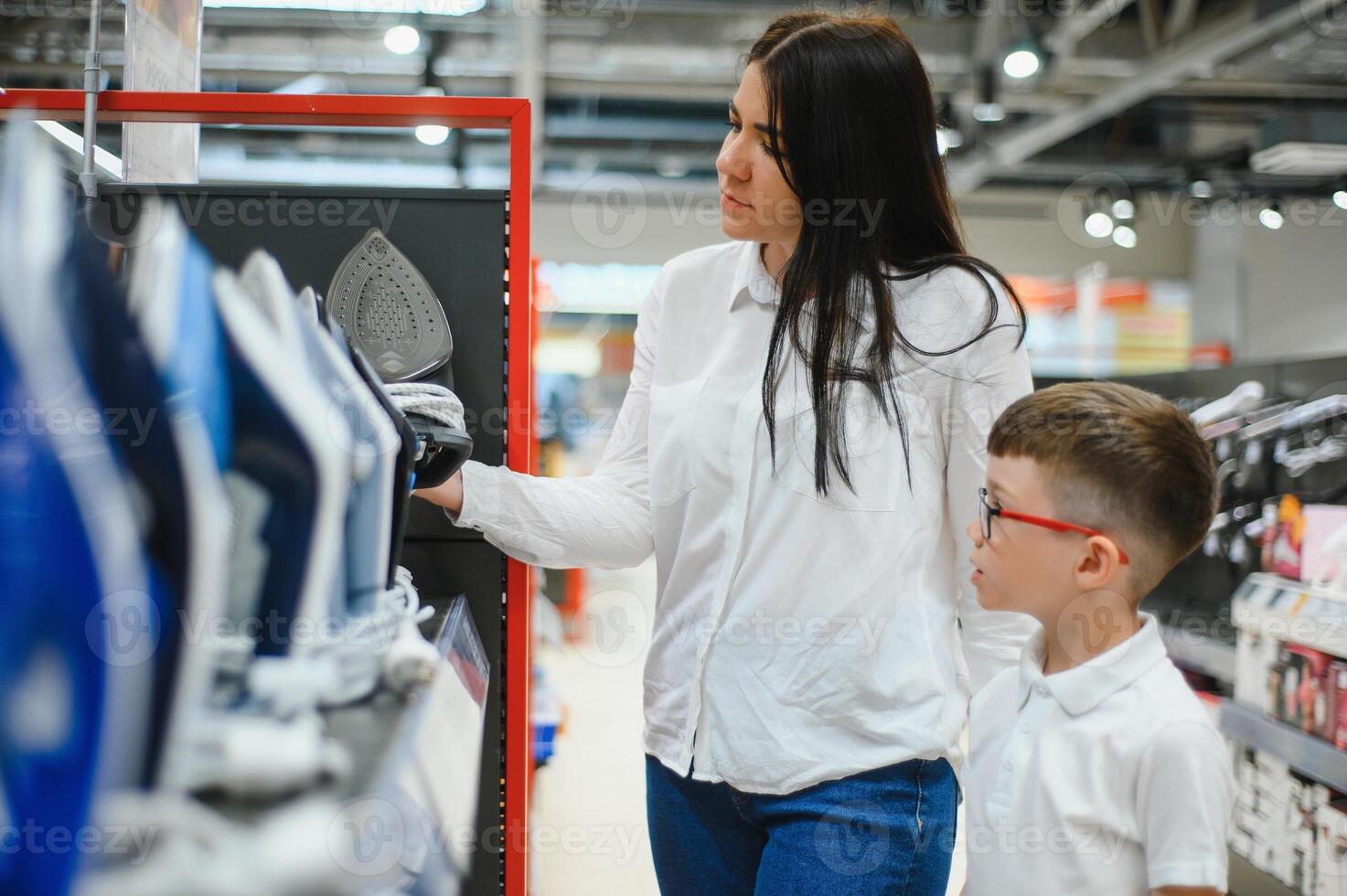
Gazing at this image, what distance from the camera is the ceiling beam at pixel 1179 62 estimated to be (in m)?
4.99

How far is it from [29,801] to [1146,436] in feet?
3.71

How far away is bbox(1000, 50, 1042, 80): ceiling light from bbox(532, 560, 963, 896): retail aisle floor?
3023 mm

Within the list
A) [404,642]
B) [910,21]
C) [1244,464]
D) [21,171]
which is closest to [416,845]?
[404,642]

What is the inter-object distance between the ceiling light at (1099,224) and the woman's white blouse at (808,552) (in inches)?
278

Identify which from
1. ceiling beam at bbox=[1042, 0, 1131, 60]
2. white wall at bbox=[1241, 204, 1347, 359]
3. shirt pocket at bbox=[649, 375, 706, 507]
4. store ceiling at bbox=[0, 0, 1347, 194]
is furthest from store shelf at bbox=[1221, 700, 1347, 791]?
white wall at bbox=[1241, 204, 1347, 359]

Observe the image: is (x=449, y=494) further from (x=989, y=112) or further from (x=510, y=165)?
(x=989, y=112)

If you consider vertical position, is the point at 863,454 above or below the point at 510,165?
below

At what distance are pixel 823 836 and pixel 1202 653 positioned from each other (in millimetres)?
3105

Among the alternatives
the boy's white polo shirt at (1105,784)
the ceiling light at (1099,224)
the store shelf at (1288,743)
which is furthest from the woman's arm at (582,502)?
the ceiling light at (1099,224)

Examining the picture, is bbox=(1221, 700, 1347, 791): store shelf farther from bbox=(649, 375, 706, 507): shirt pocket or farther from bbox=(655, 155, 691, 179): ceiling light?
bbox=(655, 155, 691, 179): ceiling light

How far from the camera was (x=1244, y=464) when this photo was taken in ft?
12.2

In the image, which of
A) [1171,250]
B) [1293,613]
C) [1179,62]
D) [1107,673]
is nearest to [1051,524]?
[1107,673]

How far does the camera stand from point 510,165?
1322mm

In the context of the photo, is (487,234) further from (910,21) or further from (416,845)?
(910,21)
